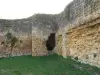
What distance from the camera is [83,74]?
6594 mm

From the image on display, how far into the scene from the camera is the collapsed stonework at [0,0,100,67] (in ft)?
25.3

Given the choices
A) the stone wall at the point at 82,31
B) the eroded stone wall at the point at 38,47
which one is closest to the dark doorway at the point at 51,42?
the eroded stone wall at the point at 38,47

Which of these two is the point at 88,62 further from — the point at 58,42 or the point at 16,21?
the point at 16,21

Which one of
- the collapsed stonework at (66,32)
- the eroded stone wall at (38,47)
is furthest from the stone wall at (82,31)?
the eroded stone wall at (38,47)

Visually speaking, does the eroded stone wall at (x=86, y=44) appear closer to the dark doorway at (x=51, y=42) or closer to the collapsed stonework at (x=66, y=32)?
the collapsed stonework at (x=66, y=32)

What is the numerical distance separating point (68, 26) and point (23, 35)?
474 centimetres

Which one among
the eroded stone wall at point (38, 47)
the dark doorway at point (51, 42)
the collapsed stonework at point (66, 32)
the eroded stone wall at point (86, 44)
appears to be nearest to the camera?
the eroded stone wall at point (86, 44)

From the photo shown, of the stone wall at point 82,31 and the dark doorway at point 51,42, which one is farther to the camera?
the dark doorway at point 51,42

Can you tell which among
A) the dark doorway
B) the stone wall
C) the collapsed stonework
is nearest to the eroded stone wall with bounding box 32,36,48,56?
the collapsed stonework

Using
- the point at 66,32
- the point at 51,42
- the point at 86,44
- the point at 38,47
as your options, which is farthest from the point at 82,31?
the point at 51,42

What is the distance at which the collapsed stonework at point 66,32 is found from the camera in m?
7.70

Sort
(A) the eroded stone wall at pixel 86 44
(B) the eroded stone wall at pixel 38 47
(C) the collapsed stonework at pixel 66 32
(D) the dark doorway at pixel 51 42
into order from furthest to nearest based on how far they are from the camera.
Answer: (D) the dark doorway at pixel 51 42
(B) the eroded stone wall at pixel 38 47
(C) the collapsed stonework at pixel 66 32
(A) the eroded stone wall at pixel 86 44

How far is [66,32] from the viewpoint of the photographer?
11156mm

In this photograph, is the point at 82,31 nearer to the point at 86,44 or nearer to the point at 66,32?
the point at 86,44
